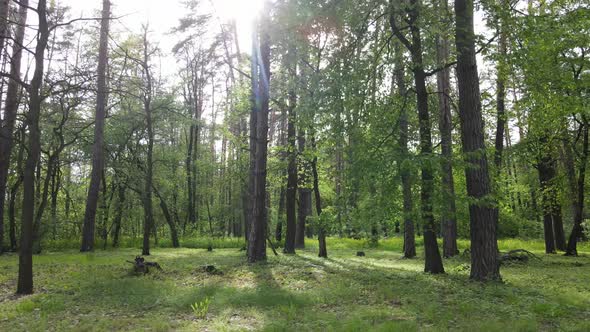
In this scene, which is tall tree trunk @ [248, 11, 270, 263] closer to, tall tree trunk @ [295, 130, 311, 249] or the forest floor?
the forest floor

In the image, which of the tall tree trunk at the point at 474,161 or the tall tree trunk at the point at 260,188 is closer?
the tall tree trunk at the point at 474,161

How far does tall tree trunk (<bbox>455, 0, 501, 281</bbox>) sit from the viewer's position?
8812 millimetres

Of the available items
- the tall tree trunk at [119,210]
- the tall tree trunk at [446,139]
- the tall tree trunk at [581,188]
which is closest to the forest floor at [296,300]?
the tall tree trunk at [446,139]

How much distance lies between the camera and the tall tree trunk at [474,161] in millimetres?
8812

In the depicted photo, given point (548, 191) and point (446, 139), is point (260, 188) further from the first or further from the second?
point (548, 191)

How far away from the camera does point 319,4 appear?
9.38 m

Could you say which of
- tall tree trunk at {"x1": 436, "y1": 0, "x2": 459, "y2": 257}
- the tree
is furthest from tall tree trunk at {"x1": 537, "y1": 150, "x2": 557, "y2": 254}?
the tree

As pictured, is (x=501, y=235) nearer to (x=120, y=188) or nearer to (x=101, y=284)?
(x=120, y=188)

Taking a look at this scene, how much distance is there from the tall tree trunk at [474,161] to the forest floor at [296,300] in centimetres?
62

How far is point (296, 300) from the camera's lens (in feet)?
25.1

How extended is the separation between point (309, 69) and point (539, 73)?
8.46 meters

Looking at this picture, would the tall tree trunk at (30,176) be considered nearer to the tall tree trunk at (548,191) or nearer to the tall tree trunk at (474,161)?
the tall tree trunk at (474,161)

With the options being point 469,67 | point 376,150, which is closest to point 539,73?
point 469,67

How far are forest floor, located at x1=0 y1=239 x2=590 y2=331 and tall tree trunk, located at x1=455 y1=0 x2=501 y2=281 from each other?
623 millimetres
